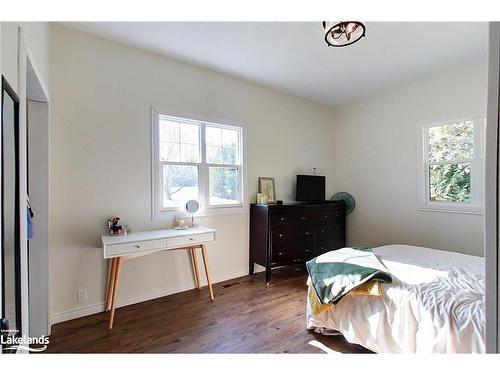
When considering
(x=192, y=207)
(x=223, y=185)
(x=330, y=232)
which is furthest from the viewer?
(x=330, y=232)

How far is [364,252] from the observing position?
222 centimetres

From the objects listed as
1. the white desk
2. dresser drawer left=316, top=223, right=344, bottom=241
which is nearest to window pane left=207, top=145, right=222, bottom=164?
the white desk

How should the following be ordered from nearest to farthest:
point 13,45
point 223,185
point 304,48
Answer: point 13,45 → point 304,48 → point 223,185

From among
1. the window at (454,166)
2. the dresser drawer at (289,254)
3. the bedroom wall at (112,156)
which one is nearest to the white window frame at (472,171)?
the window at (454,166)

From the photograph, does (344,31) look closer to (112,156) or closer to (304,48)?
(304,48)

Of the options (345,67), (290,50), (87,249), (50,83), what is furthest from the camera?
(345,67)

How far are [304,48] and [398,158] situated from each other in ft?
7.40

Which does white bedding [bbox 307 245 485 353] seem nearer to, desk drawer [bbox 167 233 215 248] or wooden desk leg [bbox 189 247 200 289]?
desk drawer [bbox 167 233 215 248]

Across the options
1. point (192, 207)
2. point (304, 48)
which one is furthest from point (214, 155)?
point (304, 48)

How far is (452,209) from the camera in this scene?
3141 millimetres

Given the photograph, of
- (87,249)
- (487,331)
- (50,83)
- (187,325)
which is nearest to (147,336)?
(187,325)

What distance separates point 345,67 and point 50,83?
10.5 feet

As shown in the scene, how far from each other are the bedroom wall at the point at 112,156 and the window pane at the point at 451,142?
2.63 m
